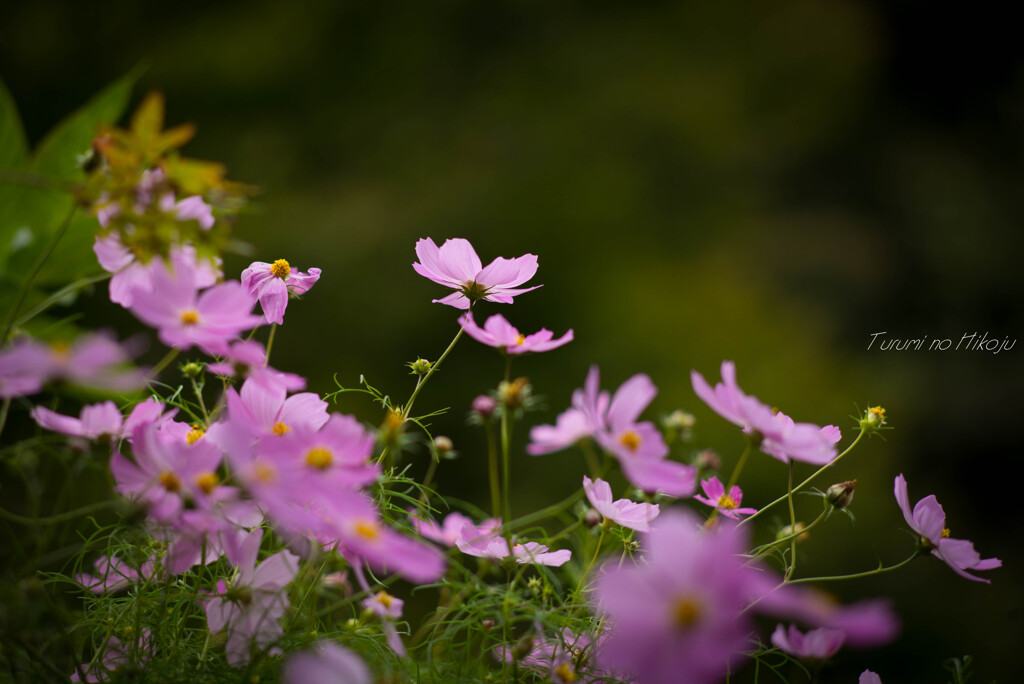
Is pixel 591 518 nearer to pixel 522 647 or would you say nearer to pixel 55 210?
pixel 522 647

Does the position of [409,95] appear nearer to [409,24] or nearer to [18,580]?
[409,24]

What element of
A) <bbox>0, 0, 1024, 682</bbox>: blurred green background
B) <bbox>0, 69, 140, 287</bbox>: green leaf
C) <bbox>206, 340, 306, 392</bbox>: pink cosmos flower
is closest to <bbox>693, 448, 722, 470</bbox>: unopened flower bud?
<bbox>206, 340, 306, 392</bbox>: pink cosmos flower

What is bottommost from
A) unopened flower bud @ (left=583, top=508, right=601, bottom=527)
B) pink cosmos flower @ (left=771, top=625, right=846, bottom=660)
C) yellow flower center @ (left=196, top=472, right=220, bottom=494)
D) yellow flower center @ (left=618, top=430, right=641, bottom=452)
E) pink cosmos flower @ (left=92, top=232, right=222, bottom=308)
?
pink cosmos flower @ (left=771, top=625, right=846, bottom=660)

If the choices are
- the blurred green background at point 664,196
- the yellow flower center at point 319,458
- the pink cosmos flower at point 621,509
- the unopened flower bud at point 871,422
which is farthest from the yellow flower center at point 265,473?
the blurred green background at point 664,196

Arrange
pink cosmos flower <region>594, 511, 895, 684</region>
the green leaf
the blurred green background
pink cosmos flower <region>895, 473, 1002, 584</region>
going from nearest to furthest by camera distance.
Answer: pink cosmos flower <region>594, 511, 895, 684</region>
pink cosmos flower <region>895, 473, 1002, 584</region>
the green leaf
the blurred green background

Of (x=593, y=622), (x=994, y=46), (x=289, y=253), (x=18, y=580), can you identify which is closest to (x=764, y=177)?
(x=994, y=46)

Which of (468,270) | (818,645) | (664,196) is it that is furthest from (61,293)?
(664,196)

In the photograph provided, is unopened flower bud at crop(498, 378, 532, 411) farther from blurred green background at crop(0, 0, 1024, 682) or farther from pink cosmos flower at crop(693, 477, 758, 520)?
blurred green background at crop(0, 0, 1024, 682)

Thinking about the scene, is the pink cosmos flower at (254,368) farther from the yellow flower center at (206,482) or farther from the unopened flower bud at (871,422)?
the unopened flower bud at (871,422)
